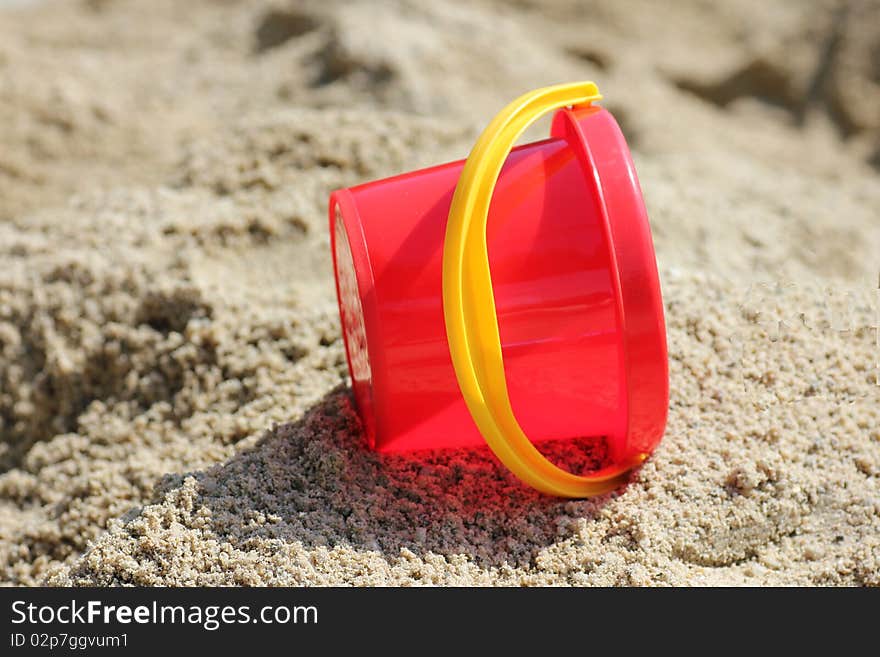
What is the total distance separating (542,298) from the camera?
4.08ft

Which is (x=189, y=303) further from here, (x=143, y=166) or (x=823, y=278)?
(x=823, y=278)

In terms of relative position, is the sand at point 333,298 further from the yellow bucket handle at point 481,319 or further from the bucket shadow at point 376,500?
the yellow bucket handle at point 481,319

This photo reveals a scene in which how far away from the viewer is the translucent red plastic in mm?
1211

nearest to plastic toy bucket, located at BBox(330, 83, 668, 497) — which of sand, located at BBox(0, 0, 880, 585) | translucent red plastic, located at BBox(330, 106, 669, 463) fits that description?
translucent red plastic, located at BBox(330, 106, 669, 463)

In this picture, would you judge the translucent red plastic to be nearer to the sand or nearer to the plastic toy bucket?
the plastic toy bucket

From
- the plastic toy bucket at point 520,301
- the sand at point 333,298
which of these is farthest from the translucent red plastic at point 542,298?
the sand at point 333,298

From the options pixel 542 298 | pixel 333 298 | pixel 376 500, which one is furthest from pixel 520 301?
pixel 333 298

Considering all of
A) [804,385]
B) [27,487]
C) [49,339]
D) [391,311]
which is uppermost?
[391,311]

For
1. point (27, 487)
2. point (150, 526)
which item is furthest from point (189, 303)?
point (150, 526)

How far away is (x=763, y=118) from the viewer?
2.77 meters

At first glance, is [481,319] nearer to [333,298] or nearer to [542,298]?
[542,298]

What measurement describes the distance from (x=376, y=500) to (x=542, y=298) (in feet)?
1.17

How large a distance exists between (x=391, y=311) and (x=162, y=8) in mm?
2357

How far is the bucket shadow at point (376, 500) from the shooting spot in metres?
1.28
